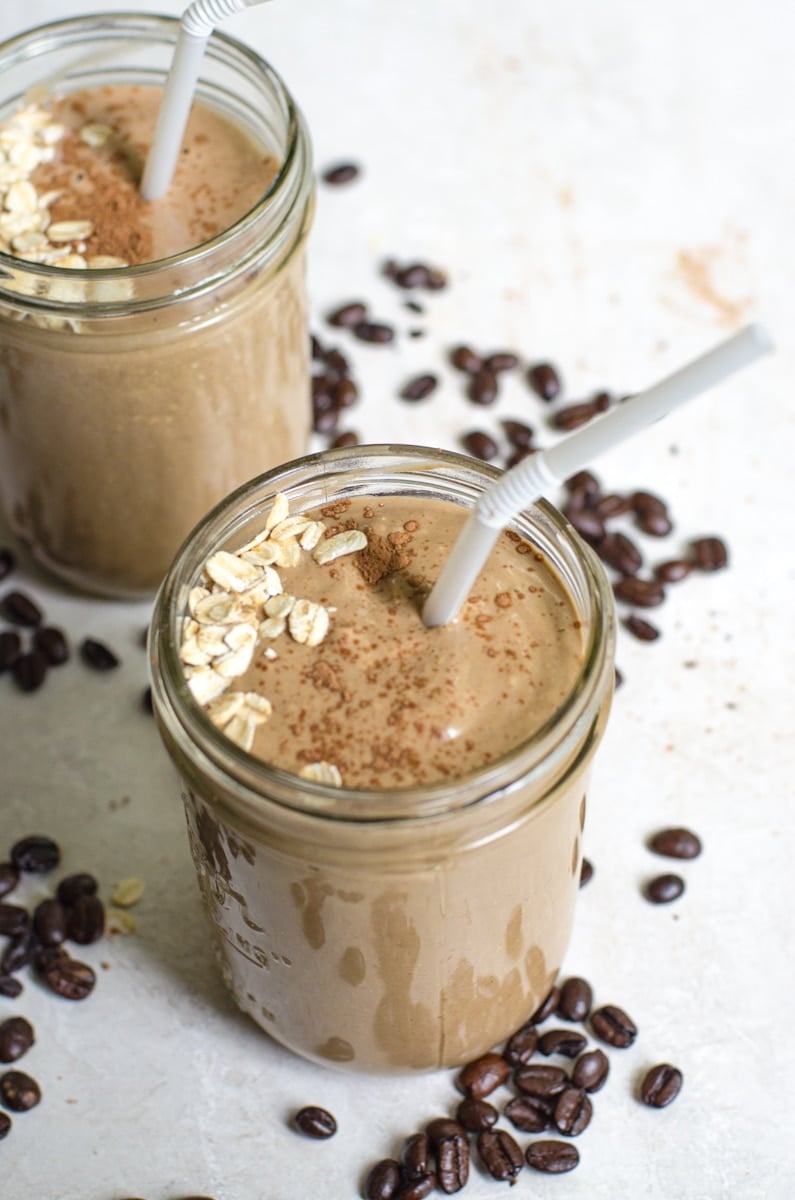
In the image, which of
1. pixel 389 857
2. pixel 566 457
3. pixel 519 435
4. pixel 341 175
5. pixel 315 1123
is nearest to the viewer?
pixel 566 457

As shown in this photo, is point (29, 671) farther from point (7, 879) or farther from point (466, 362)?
point (466, 362)

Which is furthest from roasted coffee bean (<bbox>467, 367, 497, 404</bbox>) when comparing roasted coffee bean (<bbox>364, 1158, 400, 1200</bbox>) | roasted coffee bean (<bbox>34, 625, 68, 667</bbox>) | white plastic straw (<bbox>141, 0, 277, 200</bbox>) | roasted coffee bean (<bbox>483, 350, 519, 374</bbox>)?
roasted coffee bean (<bbox>364, 1158, 400, 1200</bbox>)

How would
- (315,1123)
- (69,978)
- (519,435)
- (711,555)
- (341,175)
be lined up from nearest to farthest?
(315,1123) → (69,978) → (711,555) → (519,435) → (341,175)

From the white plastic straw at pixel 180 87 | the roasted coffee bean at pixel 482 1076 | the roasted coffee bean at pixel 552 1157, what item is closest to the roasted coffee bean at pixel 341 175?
the white plastic straw at pixel 180 87

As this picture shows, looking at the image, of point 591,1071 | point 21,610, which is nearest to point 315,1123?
point 591,1071

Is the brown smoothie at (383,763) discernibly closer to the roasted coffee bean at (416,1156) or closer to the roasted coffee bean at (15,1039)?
the roasted coffee bean at (416,1156)

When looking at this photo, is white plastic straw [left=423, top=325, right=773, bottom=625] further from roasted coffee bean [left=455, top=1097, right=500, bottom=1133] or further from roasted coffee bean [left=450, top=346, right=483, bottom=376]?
roasted coffee bean [left=450, top=346, right=483, bottom=376]
